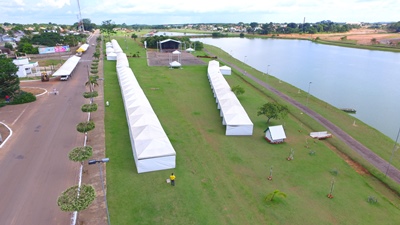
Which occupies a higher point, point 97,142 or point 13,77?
point 13,77

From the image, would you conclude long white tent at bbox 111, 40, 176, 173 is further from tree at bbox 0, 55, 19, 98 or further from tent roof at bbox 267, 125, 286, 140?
tree at bbox 0, 55, 19, 98

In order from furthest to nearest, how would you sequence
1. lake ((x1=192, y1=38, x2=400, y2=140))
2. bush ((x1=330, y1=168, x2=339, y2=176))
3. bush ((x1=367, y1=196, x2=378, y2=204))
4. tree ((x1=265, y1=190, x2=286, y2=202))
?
lake ((x1=192, y1=38, x2=400, y2=140))
bush ((x1=330, y1=168, x2=339, y2=176))
bush ((x1=367, y1=196, x2=378, y2=204))
tree ((x1=265, y1=190, x2=286, y2=202))

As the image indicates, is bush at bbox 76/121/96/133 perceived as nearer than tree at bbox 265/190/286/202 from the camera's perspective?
No

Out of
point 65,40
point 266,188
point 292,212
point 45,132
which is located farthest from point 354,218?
point 65,40

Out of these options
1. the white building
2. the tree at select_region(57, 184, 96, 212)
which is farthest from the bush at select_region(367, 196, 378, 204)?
the white building

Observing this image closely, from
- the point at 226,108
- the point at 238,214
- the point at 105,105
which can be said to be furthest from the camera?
the point at 105,105

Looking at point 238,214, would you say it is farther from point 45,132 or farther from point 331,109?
point 331,109

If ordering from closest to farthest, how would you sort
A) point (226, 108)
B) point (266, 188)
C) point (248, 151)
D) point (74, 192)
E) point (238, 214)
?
1. point (74, 192)
2. point (238, 214)
3. point (266, 188)
4. point (248, 151)
5. point (226, 108)
